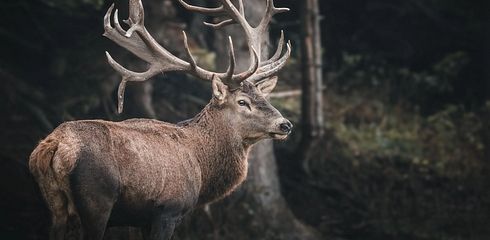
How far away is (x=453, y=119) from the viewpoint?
1397cm

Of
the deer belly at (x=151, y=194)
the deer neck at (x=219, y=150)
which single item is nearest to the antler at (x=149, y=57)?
the deer neck at (x=219, y=150)

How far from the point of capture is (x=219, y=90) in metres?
7.51

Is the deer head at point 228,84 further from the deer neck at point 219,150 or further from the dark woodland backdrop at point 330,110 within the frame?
the dark woodland backdrop at point 330,110

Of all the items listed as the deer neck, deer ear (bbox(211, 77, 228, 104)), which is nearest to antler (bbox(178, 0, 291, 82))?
deer ear (bbox(211, 77, 228, 104))

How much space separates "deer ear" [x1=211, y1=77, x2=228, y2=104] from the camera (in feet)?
24.3

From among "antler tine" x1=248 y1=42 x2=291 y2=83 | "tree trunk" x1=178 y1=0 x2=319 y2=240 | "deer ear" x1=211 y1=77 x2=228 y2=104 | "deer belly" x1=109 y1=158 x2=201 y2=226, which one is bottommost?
"tree trunk" x1=178 y1=0 x2=319 y2=240

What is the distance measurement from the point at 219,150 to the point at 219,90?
1.81ft

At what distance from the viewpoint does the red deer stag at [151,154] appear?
6.15 m

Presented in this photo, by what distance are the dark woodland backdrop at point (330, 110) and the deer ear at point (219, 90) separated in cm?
198

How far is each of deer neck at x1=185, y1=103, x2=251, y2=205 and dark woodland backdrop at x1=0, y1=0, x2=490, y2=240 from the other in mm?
1515

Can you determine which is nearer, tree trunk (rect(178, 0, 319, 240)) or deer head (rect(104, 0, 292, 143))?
deer head (rect(104, 0, 292, 143))

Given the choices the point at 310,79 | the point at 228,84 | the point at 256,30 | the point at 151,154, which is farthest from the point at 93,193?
the point at 310,79

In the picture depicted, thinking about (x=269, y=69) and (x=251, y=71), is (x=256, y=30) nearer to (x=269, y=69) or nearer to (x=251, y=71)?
(x=269, y=69)

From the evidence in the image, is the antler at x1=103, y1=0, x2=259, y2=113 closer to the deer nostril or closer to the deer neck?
the deer neck
